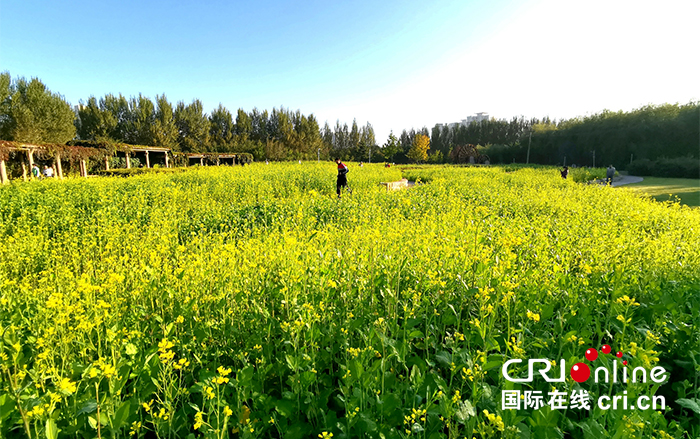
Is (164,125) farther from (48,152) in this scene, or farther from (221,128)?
(48,152)

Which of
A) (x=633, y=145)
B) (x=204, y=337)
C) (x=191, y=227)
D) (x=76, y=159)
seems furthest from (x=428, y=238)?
(x=633, y=145)

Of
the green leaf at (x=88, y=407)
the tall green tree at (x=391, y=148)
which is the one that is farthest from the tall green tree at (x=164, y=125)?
the green leaf at (x=88, y=407)

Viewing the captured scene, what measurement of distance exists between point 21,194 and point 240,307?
907cm

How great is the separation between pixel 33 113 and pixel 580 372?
46220 mm

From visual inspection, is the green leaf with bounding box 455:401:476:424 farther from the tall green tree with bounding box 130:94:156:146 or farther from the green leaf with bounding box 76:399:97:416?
the tall green tree with bounding box 130:94:156:146

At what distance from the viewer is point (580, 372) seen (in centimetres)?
162

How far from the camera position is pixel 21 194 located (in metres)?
7.82

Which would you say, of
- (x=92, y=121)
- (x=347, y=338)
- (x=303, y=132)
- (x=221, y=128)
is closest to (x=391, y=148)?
(x=303, y=132)

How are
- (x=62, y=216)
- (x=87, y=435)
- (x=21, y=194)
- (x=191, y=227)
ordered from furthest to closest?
(x=21, y=194) < (x=62, y=216) < (x=191, y=227) < (x=87, y=435)

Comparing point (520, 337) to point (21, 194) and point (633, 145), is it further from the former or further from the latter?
point (633, 145)

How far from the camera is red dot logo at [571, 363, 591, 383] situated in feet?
→ 5.31

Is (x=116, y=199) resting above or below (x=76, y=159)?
below

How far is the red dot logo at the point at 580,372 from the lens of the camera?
1617 millimetres

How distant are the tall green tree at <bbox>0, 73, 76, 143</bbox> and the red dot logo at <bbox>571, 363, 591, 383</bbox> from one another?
1762 inches
